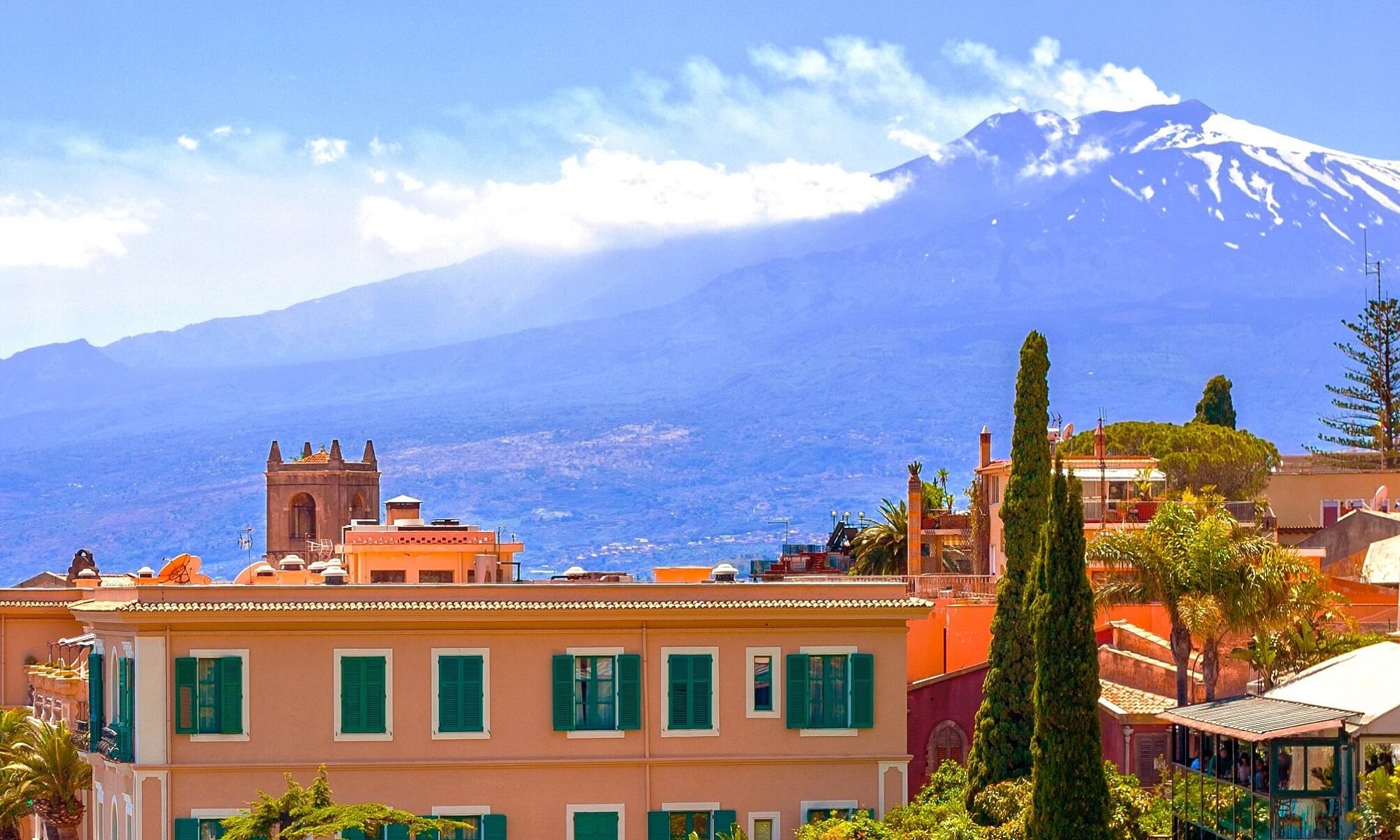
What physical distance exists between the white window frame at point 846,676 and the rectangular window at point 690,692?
1.61 m

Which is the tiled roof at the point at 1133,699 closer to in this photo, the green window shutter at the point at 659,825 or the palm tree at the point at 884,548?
the green window shutter at the point at 659,825

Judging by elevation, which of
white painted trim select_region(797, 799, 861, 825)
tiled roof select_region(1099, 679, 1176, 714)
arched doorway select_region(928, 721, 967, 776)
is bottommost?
white painted trim select_region(797, 799, 861, 825)

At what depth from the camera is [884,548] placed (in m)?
80.6

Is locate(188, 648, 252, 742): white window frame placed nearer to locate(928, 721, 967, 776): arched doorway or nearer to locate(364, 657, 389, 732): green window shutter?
locate(364, 657, 389, 732): green window shutter

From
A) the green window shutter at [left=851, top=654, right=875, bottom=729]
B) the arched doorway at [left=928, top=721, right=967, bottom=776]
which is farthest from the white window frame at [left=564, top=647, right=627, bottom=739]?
the arched doorway at [left=928, top=721, right=967, bottom=776]

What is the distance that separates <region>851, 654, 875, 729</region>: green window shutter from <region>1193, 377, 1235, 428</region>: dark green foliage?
56686 mm

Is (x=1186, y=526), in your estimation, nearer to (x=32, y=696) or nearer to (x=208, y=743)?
(x=208, y=743)

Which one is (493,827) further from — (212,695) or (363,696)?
(212,695)

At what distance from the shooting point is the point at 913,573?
69.6 metres

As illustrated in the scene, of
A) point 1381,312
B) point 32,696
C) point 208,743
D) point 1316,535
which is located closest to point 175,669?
point 208,743

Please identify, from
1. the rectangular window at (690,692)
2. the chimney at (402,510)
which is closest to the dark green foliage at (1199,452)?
the chimney at (402,510)

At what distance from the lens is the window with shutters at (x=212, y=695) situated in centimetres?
4025

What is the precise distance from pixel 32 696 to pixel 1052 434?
30697 mm

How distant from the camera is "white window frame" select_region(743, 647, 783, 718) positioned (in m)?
41.1
